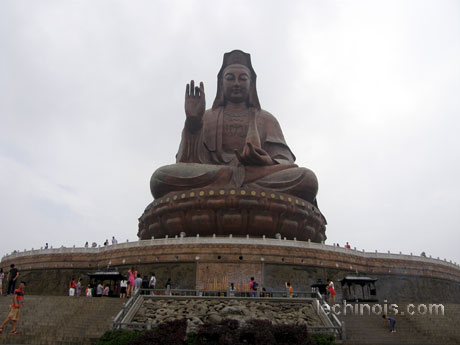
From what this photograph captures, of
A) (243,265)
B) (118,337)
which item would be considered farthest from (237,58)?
(118,337)

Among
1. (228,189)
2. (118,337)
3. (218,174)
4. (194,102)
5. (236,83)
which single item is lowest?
(118,337)

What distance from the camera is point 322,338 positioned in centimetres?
841

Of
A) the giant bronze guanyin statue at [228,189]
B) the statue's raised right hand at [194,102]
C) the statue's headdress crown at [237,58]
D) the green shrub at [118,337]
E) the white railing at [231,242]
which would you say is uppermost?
the statue's headdress crown at [237,58]

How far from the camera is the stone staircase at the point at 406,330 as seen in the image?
9.33 metres

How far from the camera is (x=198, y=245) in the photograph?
1631 centimetres

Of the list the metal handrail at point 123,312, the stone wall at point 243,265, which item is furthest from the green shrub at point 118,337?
the stone wall at point 243,265

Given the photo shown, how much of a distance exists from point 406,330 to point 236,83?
16.3 metres

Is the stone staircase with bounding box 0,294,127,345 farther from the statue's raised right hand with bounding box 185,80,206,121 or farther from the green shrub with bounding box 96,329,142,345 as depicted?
the statue's raised right hand with bounding box 185,80,206,121

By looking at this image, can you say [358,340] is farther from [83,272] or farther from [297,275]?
[83,272]

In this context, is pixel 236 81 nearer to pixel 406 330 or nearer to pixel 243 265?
pixel 243 265

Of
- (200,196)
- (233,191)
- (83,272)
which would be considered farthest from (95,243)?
(233,191)

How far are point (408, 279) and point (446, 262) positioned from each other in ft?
8.03

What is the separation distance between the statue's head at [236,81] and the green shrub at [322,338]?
16.9 m

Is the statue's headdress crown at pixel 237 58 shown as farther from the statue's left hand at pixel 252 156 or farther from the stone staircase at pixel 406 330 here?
the stone staircase at pixel 406 330
